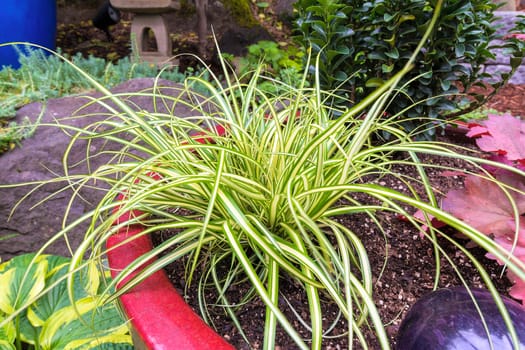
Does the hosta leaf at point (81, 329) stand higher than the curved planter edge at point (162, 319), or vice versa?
the curved planter edge at point (162, 319)

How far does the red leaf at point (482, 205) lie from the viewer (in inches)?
28.9

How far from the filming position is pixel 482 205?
75 cm

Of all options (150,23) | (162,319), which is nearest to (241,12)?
(150,23)

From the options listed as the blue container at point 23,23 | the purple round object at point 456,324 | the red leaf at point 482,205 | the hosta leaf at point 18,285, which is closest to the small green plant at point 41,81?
the blue container at point 23,23

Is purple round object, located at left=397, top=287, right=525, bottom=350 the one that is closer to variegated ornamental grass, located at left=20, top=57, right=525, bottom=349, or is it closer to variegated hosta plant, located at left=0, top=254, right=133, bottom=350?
variegated ornamental grass, located at left=20, top=57, right=525, bottom=349

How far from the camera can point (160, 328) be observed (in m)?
0.52

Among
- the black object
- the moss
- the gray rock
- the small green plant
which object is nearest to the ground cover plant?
the gray rock

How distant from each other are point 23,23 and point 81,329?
2.47m

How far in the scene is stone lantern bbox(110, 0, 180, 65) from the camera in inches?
98.7

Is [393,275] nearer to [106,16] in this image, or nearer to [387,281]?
[387,281]

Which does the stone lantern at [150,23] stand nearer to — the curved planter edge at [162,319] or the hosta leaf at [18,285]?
the hosta leaf at [18,285]

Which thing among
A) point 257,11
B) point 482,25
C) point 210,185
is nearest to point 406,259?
point 210,185

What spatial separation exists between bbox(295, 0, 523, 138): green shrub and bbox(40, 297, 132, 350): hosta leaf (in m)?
0.71

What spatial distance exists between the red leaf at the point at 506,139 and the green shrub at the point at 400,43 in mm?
153
